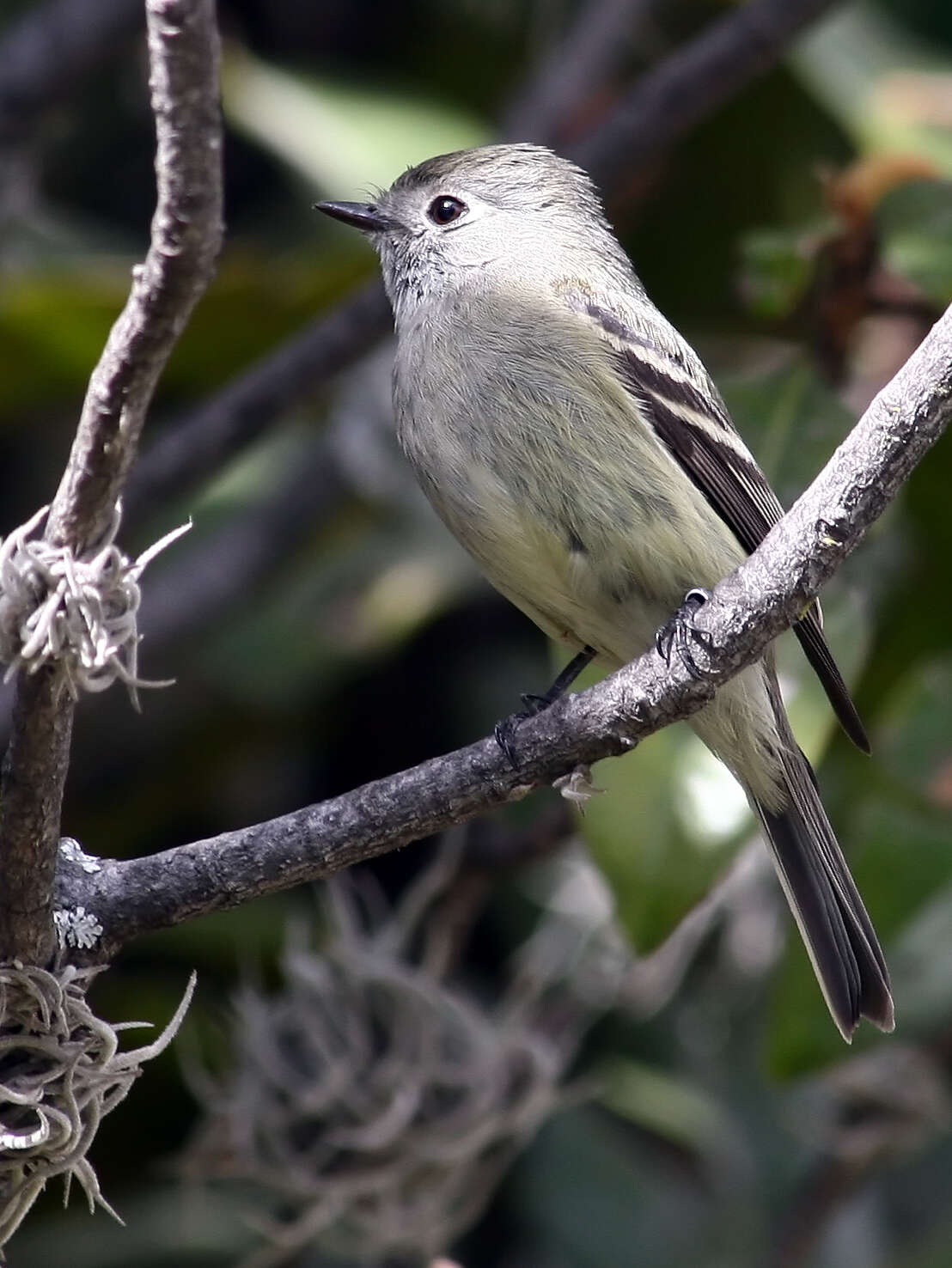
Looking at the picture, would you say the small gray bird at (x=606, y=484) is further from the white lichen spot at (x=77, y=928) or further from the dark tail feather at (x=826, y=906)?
the white lichen spot at (x=77, y=928)

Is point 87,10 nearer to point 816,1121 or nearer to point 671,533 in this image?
point 671,533

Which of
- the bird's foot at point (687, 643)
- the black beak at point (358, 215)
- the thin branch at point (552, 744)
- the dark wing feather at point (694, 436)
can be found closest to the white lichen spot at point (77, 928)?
the thin branch at point (552, 744)

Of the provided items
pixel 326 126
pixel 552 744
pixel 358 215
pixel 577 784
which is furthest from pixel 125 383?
pixel 326 126

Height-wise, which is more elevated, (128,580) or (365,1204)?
(128,580)

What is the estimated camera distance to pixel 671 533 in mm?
3188

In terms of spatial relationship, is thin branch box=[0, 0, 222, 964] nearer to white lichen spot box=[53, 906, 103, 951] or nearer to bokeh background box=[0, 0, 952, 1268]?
white lichen spot box=[53, 906, 103, 951]

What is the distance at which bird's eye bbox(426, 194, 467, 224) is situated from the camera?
12.9 feet

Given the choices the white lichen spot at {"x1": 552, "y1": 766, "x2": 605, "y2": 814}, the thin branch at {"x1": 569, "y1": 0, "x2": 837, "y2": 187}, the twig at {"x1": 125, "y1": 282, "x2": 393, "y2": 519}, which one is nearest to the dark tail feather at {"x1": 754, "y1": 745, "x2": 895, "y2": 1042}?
the white lichen spot at {"x1": 552, "y1": 766, "x2": 605, "y2": 814}

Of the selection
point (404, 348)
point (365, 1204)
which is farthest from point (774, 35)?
point (365, 1204)

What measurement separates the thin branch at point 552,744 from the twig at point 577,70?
289cm

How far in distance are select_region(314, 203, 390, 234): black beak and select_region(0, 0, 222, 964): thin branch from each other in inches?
82.4

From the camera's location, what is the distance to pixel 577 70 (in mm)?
4898

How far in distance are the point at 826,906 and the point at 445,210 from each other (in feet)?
5.93

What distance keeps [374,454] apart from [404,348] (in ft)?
3.23
